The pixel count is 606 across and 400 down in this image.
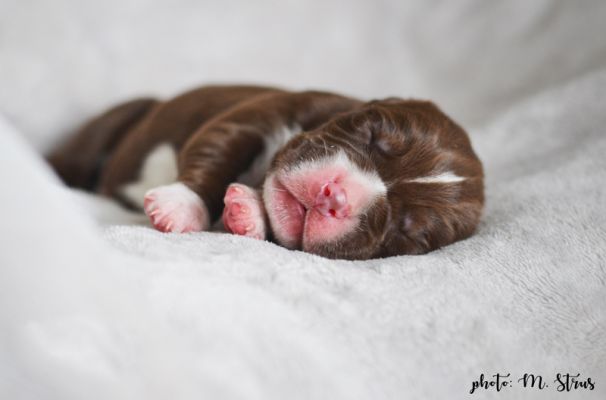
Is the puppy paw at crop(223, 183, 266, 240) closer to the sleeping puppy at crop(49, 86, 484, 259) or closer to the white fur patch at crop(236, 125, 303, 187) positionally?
the sleeping puppy at crop(49, 86, 484, 259)

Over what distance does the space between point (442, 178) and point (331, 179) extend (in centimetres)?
39

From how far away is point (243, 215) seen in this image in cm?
199

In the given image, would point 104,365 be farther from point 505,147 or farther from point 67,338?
point 505,147

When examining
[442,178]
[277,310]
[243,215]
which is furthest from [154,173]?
[277,310]

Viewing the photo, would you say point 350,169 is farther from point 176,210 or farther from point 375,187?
point 176,210

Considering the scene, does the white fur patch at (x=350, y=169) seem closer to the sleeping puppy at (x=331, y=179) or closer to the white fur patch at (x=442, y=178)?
the sleeping puppy at (x=331, y=179)

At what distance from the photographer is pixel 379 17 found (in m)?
4.27

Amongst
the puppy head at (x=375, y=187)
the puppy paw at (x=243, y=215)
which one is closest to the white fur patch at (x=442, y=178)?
the puppy head at (x=375, y=187)

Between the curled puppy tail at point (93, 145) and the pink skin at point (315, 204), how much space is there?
1716 millimetres

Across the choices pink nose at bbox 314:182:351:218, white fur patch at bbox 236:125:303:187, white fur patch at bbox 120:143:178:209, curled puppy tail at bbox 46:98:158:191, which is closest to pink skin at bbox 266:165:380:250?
pink nose at bbox 314:182:351:218

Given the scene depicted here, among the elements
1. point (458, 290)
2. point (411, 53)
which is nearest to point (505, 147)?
point (411, 53)

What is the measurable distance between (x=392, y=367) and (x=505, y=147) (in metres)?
2.18

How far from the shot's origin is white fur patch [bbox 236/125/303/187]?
240 centimetres

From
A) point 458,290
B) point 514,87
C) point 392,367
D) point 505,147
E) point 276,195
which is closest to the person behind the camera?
point 392,367
